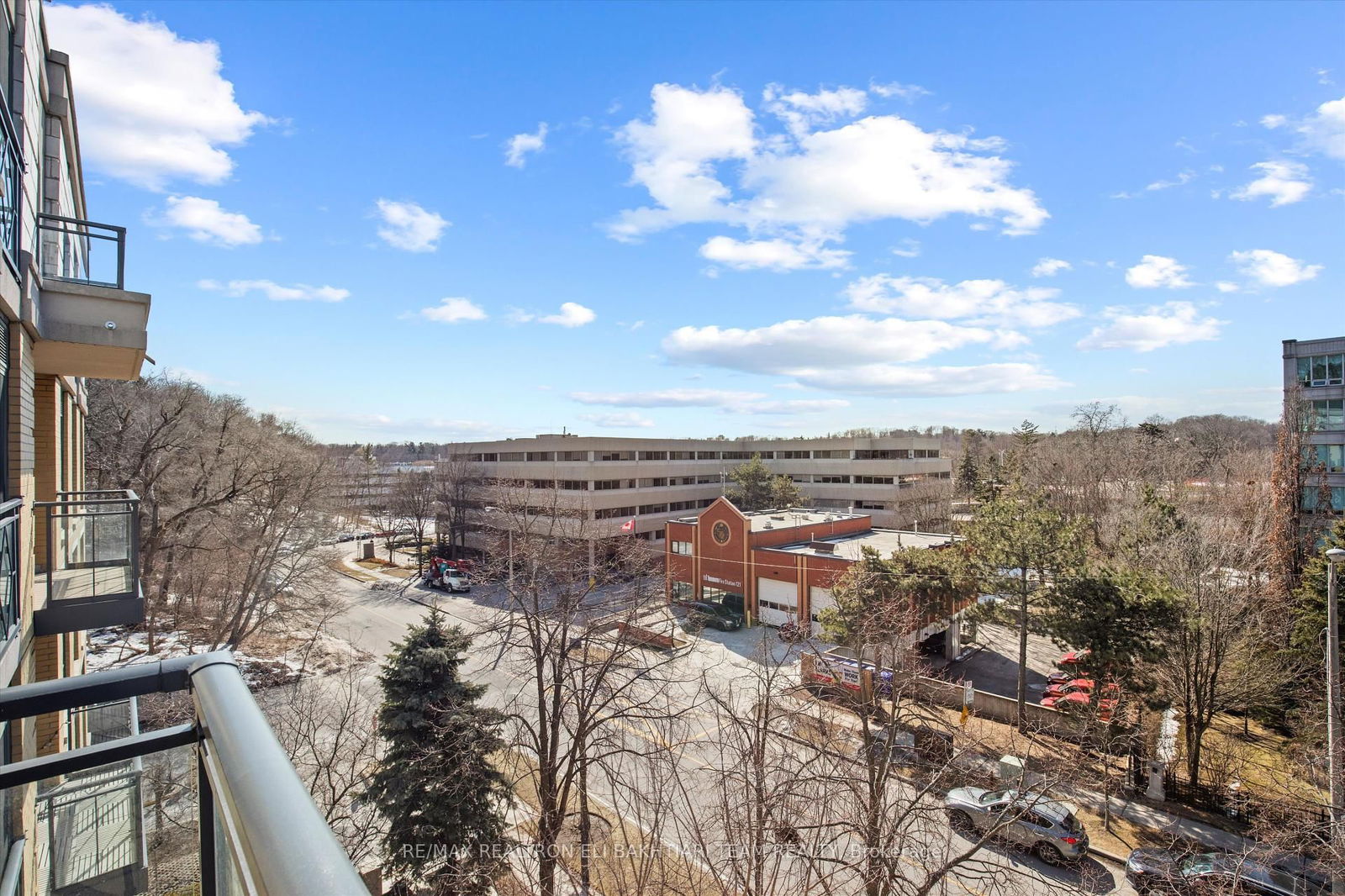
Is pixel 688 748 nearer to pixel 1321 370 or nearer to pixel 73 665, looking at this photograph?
pixel 73 665

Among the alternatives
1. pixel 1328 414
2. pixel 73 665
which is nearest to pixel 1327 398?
pixel 1328 414

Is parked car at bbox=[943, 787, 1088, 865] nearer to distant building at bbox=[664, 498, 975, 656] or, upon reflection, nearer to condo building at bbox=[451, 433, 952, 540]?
distant building at bbox=[664, 498, 975, 656]

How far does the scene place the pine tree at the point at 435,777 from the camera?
11.0 m

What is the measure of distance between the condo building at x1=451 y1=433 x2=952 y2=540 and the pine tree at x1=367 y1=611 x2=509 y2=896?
76.1 feet

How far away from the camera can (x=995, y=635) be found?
27891 millimetres

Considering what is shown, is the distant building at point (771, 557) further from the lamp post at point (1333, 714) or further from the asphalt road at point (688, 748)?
the lamp post at point (1333, 714)

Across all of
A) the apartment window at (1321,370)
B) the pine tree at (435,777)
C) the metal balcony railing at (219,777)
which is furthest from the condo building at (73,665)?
the apartment window at (1321,370)

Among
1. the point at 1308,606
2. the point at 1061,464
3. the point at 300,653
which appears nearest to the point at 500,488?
the point at 300,653

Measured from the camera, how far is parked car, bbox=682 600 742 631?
28548mm

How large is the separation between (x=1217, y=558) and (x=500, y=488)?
1095 inches

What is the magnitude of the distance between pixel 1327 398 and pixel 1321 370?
1496 millimetres

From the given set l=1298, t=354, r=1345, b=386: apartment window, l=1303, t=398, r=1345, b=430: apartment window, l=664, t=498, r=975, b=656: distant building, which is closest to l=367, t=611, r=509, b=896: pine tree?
l=664, t=498, r=975, b=656: distant building

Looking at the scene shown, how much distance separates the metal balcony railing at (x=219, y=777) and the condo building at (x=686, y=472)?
33910 millimetres

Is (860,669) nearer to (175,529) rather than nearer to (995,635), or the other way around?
(995,635)
